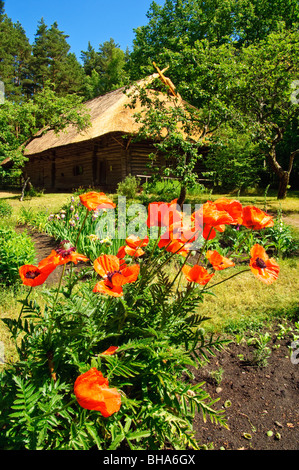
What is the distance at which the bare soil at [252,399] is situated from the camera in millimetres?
1448

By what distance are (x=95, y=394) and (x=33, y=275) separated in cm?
47

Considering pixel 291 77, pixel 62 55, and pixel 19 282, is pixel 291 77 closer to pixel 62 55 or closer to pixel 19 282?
pixel 19 282

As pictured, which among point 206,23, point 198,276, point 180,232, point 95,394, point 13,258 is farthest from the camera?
point 206,23

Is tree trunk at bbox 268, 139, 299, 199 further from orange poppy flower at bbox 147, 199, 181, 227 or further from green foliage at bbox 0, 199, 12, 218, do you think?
orange poppy flower at bbox 147, 199, 181, 227

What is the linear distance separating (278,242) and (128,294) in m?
3.54

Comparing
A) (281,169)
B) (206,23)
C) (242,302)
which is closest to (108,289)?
(242,302)

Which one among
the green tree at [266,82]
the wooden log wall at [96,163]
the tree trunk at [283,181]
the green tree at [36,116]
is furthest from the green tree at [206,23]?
the tree trunk at [283,181]

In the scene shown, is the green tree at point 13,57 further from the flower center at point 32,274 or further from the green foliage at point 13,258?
the flower center at point 32,274

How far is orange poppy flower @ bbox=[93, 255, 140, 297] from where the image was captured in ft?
3.05

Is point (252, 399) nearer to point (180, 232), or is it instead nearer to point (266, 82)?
point (180, 232)

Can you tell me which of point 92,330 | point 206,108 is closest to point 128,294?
point 92,330

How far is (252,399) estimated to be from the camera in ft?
5.57
